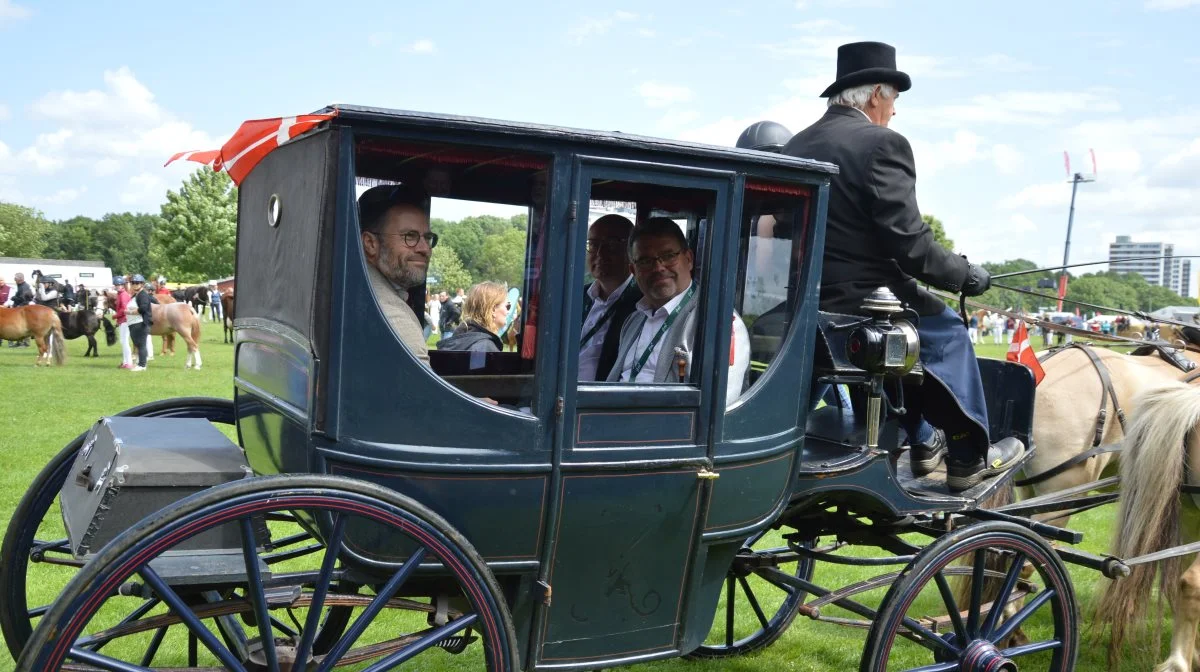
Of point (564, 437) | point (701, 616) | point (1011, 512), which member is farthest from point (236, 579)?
point (1011, 512)

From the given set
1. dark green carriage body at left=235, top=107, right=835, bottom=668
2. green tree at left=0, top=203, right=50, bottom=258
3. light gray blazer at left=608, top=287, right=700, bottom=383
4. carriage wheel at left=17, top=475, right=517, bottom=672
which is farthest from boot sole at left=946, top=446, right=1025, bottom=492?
green tree at left=0, top=203, right=50, bottom=258

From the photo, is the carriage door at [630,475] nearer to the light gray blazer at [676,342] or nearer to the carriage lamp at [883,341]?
the light gray blazer at [676,342]

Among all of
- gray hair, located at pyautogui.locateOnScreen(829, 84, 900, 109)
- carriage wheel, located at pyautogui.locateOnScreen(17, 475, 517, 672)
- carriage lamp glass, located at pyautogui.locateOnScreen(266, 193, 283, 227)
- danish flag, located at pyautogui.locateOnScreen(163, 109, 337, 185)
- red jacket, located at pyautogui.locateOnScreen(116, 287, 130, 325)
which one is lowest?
red jacket, located at pyautogui.locateOnScreen(116, 287, 130, 325)

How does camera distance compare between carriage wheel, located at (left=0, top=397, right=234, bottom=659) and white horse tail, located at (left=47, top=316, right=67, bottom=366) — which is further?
white horse tail, located at (left=47, top=316, right=67, bottom=366)

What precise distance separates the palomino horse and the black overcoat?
53.8 ft

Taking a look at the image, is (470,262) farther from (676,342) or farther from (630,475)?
(630,475)

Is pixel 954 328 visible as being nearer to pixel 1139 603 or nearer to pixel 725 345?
pixel 725 345

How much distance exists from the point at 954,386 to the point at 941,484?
50cm

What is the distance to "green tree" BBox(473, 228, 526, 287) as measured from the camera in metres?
3.24

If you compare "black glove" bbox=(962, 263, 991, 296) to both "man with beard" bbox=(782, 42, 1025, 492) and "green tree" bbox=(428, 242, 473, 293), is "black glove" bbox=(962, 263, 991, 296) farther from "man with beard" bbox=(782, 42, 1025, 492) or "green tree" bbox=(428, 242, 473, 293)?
"green tree" bbox=(428, 242, 473, 293)

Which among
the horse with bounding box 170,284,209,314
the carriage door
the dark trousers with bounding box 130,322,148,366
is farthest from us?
the horse with bounding box 170,284,209,314

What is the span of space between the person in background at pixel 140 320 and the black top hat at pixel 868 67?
16.2 meters

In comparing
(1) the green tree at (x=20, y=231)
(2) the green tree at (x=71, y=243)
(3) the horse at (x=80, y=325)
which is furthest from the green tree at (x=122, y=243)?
(3) the horse at (x=80, y=325)

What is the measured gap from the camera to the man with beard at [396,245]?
115 inches
